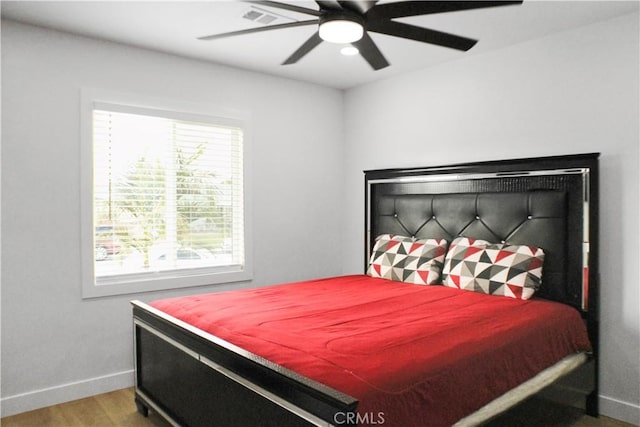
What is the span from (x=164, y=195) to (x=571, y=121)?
2917 mm

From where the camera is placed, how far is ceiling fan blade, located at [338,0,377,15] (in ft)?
5.85

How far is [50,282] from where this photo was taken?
120 inches

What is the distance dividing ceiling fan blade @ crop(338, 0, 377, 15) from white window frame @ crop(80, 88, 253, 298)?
209 centimetres

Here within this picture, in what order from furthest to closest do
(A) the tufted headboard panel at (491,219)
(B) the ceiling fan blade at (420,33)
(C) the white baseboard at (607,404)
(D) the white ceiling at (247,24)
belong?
(A) the tufted headboard panel at (491,219) < (D) the white ceiling at (247,24) < (C) the white baseboard at (607,404) < (B) the ceiling fan blade at (420,33)

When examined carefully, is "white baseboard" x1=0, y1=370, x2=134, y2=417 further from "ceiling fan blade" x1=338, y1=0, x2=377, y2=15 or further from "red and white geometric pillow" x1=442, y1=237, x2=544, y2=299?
"ceiling fan blade" x1=338, y1=0, x2=377, y2=15

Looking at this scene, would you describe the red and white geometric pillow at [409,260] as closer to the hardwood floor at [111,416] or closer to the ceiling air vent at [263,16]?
the hardwood floor at [111,416]

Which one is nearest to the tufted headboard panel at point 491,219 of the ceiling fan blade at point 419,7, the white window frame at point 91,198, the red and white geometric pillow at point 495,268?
the red and white geometric pillow at point 495,268

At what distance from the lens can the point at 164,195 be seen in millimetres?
3545

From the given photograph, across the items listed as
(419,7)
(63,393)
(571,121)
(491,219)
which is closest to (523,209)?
(491,219)

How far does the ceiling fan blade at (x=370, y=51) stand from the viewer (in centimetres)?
216

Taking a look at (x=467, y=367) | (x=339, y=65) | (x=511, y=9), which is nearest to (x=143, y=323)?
(x=467, y=367)

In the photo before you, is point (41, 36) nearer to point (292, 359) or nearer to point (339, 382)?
point (292, 359)

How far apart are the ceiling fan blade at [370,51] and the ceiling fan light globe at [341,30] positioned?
8cm

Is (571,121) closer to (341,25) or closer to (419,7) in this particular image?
(419,7)
